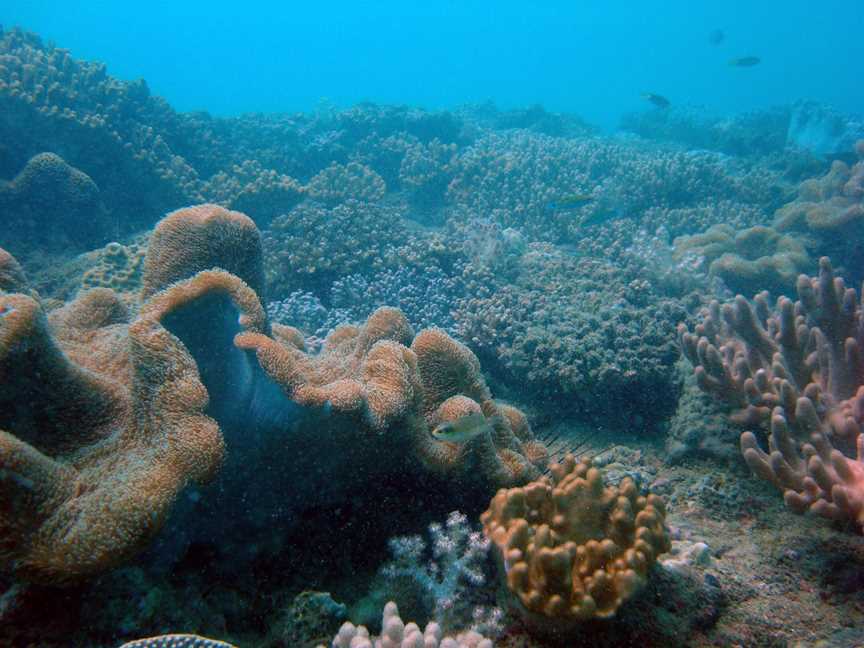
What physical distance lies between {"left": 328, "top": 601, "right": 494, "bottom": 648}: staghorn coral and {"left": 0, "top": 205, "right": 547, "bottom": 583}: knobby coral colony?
2.61ft

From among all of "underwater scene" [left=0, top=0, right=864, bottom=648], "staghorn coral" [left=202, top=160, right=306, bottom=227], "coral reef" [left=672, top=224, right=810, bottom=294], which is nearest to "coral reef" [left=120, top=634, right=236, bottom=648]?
"underwater scene" [left=0, top=0, right=864, bottom=648]

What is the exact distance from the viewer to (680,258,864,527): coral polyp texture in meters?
2.90

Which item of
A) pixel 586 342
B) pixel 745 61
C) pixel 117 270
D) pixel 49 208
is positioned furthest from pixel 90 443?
pixel 745 61

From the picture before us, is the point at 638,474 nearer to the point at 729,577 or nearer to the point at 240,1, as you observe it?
the point at 729,577

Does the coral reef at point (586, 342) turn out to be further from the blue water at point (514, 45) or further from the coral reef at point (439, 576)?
the blue water at point (514, 45)

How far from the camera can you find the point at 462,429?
111 inches

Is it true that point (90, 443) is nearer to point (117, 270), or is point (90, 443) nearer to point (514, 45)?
point (117, 270)

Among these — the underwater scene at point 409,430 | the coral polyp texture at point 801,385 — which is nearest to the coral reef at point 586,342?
the underwater scene at point 409,430

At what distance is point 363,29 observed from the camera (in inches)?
4712

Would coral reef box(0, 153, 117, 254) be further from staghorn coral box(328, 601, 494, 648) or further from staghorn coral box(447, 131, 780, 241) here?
staghorn coral box(328, 601, 494, 648)

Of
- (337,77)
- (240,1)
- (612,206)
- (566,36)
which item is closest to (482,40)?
(566,36)

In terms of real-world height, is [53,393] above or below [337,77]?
below

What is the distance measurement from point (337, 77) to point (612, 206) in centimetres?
10667

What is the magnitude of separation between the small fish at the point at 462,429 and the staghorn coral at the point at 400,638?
900mm
